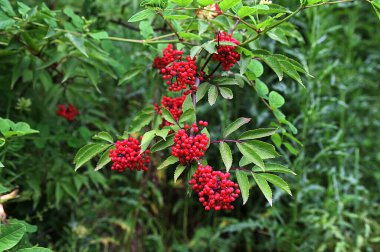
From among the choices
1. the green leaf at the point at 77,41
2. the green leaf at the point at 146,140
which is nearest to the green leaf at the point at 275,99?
the green leaf at the point at 146,140

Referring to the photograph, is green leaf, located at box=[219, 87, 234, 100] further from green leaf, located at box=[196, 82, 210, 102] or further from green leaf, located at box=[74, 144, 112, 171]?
green leaf, located at box=[74, 144, 112, 171]

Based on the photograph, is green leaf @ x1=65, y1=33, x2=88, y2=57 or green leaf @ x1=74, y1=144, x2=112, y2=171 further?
green leaf @ x1=65, y1=33, x2=88, y2=57

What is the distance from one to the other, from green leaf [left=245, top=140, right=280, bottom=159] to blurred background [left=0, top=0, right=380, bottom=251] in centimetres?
63

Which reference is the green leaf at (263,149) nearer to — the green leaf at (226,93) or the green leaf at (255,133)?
the green leaf at (255,133)

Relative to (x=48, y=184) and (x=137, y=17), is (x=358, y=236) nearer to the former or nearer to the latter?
(x=48, y=184)

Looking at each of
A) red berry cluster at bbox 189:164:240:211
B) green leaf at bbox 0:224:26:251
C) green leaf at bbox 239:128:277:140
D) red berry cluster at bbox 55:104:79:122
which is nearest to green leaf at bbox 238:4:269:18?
green leaf at bbox 239:128:277:140

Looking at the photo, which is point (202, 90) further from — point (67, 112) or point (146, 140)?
point (67, 112)

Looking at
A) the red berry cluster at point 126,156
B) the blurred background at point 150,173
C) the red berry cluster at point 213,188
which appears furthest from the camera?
the blurred background at point 150,173

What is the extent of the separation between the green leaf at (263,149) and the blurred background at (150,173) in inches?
24.8

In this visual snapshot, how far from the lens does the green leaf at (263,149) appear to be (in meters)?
1.19

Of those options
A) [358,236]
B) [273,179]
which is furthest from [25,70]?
[358,236]

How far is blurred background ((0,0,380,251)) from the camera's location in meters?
1.91

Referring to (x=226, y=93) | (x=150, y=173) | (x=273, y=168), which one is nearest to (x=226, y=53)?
(x=226, y=93)

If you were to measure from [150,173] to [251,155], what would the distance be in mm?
1404
